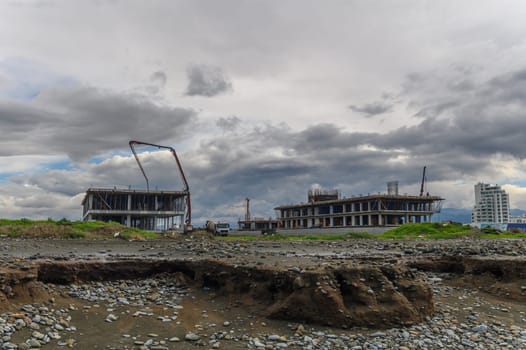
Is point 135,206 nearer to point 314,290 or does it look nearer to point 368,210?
point 368,210

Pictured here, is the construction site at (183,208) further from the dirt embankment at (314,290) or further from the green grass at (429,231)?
the dirt embankment at (314,290)

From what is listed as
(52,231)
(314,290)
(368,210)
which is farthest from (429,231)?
(368,210)

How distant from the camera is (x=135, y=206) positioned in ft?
295

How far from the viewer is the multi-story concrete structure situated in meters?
93.7

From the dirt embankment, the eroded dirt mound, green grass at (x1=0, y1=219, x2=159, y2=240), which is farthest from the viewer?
green grass at (x1=0, y1=219, x2=159, y2=240)

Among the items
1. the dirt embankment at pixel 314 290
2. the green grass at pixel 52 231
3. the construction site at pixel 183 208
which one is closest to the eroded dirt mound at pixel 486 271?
the dirt embankment at pixel 314 290

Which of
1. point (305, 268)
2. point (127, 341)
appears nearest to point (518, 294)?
point (305, 268)

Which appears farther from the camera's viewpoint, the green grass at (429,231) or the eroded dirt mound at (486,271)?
the green grass at (429,231)

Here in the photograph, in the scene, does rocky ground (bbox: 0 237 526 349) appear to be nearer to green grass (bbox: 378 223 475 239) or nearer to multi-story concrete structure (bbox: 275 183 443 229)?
green grass (bbox: 378 223 475 239)

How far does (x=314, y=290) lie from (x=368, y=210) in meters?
86.4

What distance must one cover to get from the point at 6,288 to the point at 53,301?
3.76 ft

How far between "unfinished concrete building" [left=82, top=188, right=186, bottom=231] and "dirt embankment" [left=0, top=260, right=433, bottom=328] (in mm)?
77697

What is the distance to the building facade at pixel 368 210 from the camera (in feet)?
307

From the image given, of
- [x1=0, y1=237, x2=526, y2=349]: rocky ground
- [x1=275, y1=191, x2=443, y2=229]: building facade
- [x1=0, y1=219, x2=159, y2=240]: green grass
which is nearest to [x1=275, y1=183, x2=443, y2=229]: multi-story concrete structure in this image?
[x1=275, y1=191, x2=443, y2=229]: building facade
